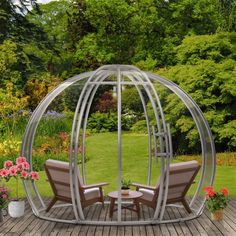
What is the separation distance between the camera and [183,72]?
14.8 meters

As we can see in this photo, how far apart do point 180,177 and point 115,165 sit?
6.91 m

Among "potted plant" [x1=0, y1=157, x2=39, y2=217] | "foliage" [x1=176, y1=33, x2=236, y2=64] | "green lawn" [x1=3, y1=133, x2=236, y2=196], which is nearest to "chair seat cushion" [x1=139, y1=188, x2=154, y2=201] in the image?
"potted plant" [x1=0, y1=157, x2=39, y2=217]

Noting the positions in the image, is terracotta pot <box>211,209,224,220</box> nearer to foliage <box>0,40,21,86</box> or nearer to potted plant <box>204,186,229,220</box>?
potted plant <box>204,186,229,220</box>

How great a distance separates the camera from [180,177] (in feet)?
26.6

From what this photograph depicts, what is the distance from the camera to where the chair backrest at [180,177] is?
801cm

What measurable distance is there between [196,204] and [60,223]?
227 cm

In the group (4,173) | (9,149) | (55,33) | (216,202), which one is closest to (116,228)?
(216,202)

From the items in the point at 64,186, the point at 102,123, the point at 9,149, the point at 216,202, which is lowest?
the point at 216,202

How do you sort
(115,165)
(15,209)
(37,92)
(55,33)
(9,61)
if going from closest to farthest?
(15,209) → (115,165) → (9,61) → (37,92) → (55,33)

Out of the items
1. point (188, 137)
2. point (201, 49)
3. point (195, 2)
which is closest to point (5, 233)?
point (188, 137)

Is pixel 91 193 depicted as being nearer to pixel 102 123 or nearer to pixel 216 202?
pixel 216 202

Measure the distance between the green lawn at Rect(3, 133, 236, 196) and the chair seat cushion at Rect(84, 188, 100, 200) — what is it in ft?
8.94

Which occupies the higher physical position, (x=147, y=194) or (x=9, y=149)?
(x=9, y=149)

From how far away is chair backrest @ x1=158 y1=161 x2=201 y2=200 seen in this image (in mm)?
8008
